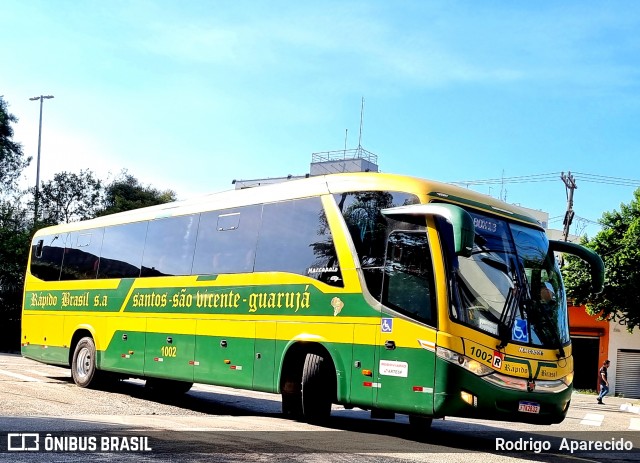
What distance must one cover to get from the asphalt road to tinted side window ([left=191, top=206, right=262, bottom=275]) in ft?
8.04

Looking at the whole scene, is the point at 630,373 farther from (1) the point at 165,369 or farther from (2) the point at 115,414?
(2) the point at 115,414

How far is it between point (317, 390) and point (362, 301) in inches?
62.5

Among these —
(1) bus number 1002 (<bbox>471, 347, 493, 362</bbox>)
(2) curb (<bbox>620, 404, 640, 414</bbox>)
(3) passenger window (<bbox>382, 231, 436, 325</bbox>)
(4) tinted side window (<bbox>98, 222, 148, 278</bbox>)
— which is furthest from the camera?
(2) curb (<bbox>620, 404, 640, 414</bbox>)

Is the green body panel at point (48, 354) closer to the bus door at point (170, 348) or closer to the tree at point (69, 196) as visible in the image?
the bus door at point (170, 348)

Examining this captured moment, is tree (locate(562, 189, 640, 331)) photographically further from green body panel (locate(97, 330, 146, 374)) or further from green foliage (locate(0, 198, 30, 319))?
green foliage (locate(0, 198, 30, 319))

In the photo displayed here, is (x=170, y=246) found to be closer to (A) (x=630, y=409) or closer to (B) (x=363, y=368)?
(B) (x=363, y=368)

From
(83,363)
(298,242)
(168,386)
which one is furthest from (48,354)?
(298,242)

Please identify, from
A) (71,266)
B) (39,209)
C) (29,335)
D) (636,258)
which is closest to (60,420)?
(71,266)

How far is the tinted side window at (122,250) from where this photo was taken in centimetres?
1611

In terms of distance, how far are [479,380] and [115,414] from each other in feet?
18.3

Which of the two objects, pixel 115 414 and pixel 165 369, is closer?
pixel 115 414

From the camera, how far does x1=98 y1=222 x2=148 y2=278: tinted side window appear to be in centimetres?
1611

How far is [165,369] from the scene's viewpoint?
14.6m

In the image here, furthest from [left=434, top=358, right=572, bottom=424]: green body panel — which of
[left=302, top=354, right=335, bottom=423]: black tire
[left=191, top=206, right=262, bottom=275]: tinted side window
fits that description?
[left=191, top=206, right=262, bottom=275]: tinted side window
